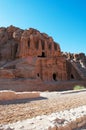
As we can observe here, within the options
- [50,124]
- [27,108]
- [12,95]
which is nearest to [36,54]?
[12,95]

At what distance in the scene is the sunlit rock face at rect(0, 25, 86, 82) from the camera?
1534 inches

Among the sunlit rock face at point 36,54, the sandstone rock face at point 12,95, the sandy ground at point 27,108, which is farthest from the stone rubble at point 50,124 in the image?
the sunlit rock face at point 36,54

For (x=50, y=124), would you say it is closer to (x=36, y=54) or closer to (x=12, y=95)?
(x=12, y=95)

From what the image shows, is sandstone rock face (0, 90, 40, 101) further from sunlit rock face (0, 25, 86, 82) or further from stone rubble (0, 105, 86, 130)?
sunlit rock face (0, 25, 86, 82)

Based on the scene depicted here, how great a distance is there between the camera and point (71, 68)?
4566 cm

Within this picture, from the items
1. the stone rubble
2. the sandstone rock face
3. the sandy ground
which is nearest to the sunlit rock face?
the sandstone rock face

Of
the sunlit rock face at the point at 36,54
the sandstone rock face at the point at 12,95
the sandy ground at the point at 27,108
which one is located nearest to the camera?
the sandy ground at the point at 27,108

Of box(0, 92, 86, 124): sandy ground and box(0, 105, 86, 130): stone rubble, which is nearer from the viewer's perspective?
box(0, 105, 86, 130): stone rubble

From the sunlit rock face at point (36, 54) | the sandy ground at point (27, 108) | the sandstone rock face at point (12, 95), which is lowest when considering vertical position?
the sandy ground at point (27, 108)

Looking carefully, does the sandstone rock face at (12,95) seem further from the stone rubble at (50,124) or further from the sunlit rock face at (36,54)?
the sunlit rock face at (36,54)

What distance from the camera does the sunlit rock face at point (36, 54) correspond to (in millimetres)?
38953

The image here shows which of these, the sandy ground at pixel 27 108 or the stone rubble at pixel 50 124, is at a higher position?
the stone rubble at pixel 50 124

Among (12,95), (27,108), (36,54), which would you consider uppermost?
(36,54)

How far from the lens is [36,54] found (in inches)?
1635
